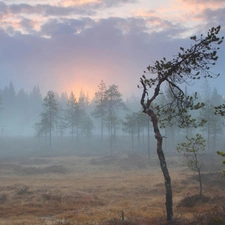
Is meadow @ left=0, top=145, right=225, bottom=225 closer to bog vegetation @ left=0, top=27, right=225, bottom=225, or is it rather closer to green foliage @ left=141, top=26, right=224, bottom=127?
bog vegetation @ left=0, top=27, right=225, bottom=225

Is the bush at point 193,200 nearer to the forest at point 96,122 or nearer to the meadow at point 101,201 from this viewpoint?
the meadow at point 101,201

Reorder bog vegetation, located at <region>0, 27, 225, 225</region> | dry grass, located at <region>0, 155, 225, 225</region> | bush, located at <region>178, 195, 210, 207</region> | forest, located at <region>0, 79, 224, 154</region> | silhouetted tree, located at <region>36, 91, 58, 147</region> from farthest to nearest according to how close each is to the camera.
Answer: silhouetted tree, located at <region>36, 91, 58, 147</region>
forest, located at <region>0, 79, 224, 154</region>
bush, located at <region>178, 195, 210, 207</region>
dry grass, located at <region>0, 155, 225, 225</region>
bog vegetation, located at <region>0, 27, 225, 225</region>

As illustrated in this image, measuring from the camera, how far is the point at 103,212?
17953mm

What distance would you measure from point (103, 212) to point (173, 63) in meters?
12.0

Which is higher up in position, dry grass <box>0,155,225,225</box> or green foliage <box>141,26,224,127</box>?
green foliage <box>141,26,224,127</box>

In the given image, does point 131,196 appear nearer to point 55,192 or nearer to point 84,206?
point 84,206

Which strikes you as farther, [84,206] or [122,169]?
[122,169]

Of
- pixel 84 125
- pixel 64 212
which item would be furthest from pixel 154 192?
pixel 84 125

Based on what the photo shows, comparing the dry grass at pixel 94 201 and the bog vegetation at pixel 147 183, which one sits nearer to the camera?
the bog vegetation at pixel 147 183

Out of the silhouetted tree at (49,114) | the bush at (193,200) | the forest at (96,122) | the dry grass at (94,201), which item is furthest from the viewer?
the silhouetted tree at (49,114)

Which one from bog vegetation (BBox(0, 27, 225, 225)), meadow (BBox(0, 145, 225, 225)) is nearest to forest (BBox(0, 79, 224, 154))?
bog vegetation (BBox(0, 27, 225, 225))

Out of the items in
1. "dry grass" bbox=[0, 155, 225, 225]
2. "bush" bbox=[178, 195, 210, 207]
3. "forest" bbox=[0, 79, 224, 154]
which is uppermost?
"forest" bbox=[0, 79, 224, 154]

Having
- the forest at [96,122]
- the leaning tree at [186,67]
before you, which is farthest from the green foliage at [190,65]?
the forest at [96,122]

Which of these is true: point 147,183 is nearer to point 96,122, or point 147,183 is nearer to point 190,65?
point 190,65
